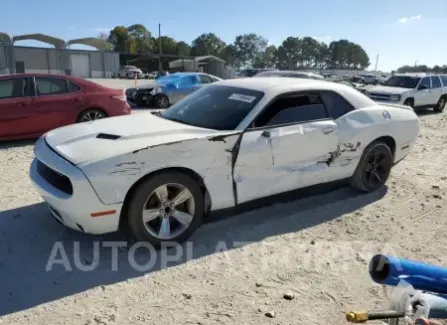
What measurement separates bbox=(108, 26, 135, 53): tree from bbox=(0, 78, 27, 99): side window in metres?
89.2

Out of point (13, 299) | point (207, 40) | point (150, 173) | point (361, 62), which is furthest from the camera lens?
point (361, 62)

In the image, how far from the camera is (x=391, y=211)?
4.63 metres

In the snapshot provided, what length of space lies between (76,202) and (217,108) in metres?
1.81

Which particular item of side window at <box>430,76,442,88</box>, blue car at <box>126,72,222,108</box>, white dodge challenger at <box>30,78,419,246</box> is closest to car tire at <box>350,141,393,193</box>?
white dodge challenger at <box>30,78,419,246</box>

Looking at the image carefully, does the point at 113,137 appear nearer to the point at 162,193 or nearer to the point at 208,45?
the point at 162,193

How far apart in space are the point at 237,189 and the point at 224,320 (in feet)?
4.58

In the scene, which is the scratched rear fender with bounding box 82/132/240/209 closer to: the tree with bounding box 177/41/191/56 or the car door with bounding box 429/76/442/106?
the car door with bounding box 429/76/442/106

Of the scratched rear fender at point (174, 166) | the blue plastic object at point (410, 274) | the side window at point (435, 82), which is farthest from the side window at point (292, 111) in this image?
the side window at point (435, 82)

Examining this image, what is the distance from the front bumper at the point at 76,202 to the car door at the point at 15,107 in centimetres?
452

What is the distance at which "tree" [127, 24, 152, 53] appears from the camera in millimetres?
93562

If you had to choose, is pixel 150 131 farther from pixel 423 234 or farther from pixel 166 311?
pixel 423 234

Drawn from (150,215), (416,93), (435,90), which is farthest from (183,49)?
(150,215)

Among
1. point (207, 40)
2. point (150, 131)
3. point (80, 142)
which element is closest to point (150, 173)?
point (150, 131)

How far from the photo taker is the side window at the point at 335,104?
4.58 metres
